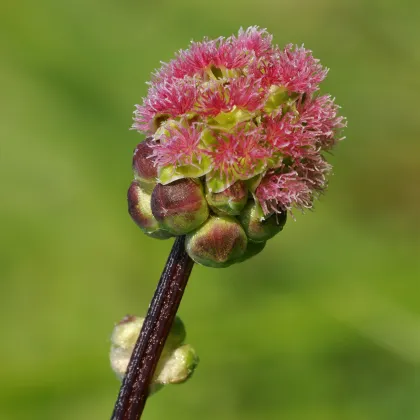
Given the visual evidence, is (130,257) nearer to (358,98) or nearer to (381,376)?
(381,376)

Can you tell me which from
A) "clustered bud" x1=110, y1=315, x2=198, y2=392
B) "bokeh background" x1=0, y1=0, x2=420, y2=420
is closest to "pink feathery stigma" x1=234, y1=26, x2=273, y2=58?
"clustered bud" x1=110, y1=315, x2=198, y2=392

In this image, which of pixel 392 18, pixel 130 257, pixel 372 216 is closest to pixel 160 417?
pixel 130 257

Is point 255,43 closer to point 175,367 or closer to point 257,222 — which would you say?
point 257,222

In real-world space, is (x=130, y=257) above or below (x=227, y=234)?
above

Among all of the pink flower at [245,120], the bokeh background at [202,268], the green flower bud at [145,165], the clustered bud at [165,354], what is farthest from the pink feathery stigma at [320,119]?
the bokeh background at [202,268]

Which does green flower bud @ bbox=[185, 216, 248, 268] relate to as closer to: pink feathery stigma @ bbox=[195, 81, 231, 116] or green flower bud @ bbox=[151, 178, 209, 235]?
green flower bud @ bbox=[151, 178, 209, 235]

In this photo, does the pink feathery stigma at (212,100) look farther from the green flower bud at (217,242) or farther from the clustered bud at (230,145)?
the green flower bud at (217,242)

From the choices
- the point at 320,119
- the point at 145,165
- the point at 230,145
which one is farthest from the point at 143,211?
the point at 320,119

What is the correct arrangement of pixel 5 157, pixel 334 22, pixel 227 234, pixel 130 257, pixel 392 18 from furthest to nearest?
pixel 334 22
pixel 392 18
pixel 5 157
pixel 130 257
pixel 227 234
